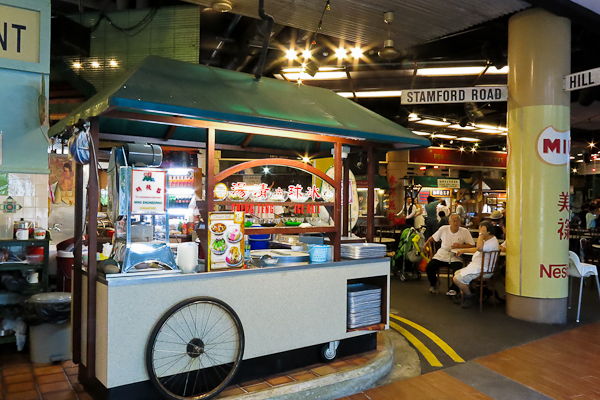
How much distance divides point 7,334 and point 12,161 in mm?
2026

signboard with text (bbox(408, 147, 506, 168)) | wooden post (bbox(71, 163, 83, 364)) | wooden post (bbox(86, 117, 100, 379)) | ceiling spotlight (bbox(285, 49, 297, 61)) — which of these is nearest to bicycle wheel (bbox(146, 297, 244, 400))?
wooden post (bbox(86, 117, 100, 379))

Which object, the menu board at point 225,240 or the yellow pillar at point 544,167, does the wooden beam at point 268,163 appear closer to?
the menu board at point 225,240

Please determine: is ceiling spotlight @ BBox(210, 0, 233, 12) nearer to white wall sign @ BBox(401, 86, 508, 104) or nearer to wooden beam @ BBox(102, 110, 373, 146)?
wooden beam @ BBox(102, 110, 373, 146)

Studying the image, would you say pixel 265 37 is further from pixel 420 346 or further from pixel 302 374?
pixel 420 346

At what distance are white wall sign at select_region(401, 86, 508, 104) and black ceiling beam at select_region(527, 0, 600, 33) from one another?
4.04ft

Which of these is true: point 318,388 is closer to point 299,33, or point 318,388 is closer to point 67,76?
point 299,33

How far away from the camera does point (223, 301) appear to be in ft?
12.8

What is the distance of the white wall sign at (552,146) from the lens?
6.43m

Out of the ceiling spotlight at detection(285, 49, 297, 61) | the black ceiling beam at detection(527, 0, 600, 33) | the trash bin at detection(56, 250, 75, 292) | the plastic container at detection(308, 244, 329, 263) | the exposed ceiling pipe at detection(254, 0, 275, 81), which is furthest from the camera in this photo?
the ceiling spotlight at detection(285, 49, 297, 61)

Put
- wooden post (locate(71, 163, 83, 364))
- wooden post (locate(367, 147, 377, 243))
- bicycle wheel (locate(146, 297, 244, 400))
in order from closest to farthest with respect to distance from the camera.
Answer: bicycle wheel (locate(146, 297, 244, 400)) < wooden post (locate(71, 163, 83, 364)) < wooden post (locate(367, 147, 377, 243))

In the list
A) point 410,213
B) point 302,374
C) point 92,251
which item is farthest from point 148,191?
point 410,213

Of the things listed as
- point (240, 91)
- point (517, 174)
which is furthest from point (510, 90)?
point (240, 91)

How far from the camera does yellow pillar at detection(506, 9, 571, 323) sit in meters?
6.43

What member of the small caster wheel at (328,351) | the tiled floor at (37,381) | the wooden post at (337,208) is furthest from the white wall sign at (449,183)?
the tiled floor at (37,381)
